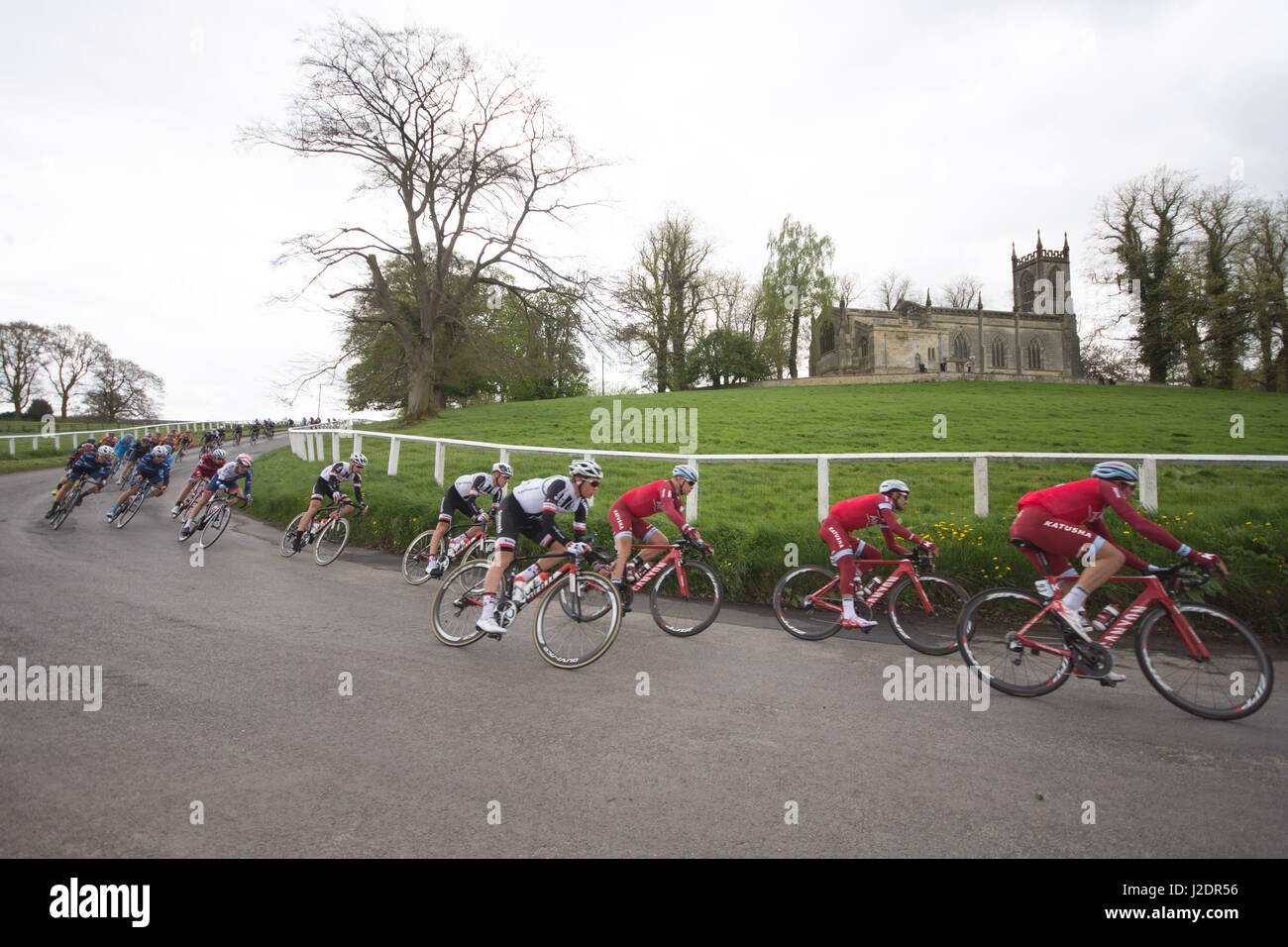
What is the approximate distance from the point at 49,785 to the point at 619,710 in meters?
3.10

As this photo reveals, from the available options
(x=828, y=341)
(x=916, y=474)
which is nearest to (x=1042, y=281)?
(x=828, y=341)

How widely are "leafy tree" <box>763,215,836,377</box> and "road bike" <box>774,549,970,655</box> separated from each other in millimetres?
48287

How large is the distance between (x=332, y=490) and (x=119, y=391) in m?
57.9

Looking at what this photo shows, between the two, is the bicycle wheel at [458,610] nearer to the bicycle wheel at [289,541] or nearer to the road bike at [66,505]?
the bicycle wheel at [289,541]

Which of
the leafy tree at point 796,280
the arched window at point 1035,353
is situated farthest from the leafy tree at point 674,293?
the arched window at point 1035,353

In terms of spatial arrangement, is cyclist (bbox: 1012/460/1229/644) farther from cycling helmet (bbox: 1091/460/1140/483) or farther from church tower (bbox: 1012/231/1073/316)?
church tower (bbox: 1012/231/1073/316)

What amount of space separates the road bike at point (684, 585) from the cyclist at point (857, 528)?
124 centimetres

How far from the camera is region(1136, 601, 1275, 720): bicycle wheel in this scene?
4.62 metres

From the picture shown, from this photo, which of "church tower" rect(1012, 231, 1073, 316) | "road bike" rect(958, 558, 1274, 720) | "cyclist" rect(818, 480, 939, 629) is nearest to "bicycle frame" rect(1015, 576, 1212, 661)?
"road bike" rect(958, 558, 1274, 720)

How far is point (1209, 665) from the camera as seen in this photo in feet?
15.6

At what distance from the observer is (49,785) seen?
3.43m

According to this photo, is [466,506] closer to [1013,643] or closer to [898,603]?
[898,603]
